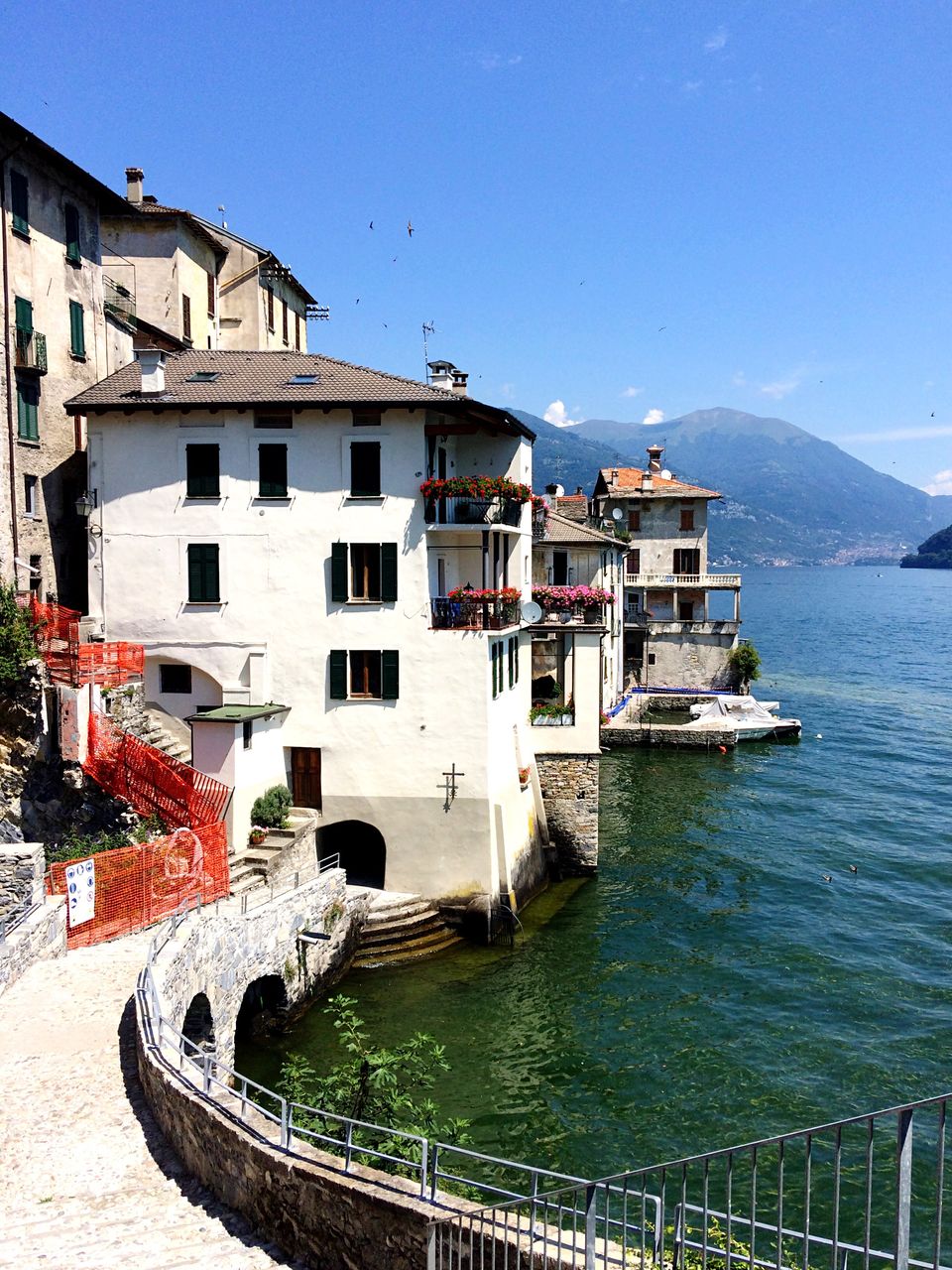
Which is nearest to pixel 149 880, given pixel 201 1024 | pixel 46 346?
pixel 201 1024

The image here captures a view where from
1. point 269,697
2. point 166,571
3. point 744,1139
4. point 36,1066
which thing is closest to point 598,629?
point 269,697

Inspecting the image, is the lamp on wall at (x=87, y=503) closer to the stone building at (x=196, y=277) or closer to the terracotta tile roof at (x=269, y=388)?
the terracotta tile roof at (x=269, y=388)

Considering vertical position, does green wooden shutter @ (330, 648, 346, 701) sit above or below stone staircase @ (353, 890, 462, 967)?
above

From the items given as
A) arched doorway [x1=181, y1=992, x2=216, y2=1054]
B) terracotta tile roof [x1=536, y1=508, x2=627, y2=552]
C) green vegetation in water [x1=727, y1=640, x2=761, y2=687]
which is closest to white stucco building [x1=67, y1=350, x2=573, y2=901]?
arched doorway [x1=181, y1=992, x2=216, y2=1054]

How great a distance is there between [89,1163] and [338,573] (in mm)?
18796

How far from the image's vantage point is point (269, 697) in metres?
30.1

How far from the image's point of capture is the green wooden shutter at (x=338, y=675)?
29719mm

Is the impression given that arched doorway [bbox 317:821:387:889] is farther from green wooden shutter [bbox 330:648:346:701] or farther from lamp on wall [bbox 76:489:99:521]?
lamp on wall [bbox 76:489:99:521]

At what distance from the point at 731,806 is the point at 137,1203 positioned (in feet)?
125

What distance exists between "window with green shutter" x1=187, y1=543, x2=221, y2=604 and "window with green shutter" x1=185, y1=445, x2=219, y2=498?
1.58m

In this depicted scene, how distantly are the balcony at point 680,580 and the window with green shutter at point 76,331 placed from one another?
46.0 m

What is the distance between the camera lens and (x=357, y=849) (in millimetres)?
32844

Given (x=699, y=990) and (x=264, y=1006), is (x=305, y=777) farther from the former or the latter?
(x=699, y=990)

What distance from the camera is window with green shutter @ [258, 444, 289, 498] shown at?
98.1 feet
